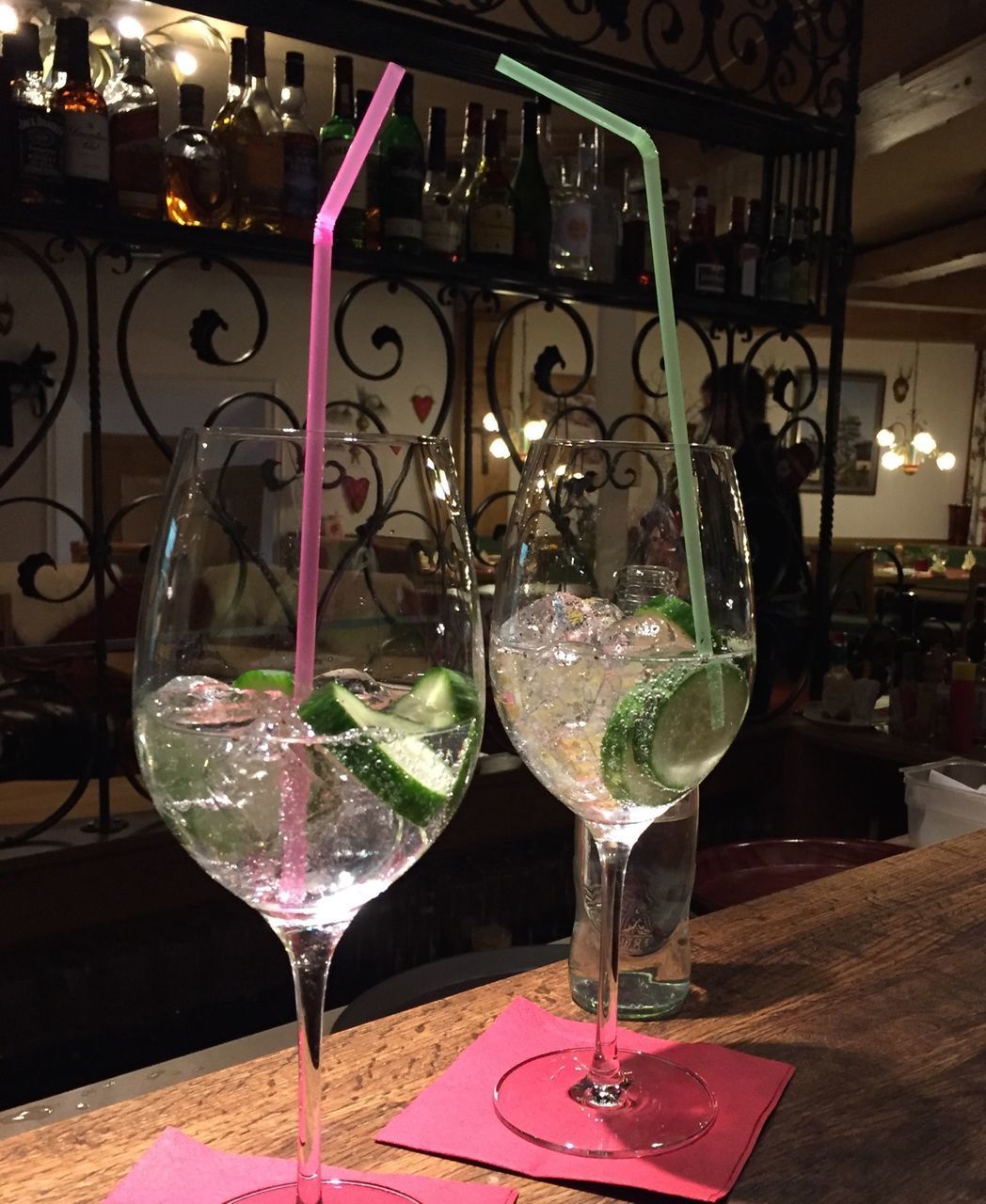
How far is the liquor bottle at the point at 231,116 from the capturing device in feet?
6.36

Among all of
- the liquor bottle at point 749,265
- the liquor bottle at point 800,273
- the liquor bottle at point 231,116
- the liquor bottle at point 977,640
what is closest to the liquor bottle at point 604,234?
the liquor bottle at point 749,265

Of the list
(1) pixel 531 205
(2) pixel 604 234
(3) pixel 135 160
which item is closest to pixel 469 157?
(1) pixel 531 205

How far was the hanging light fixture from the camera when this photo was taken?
9648 millimetres

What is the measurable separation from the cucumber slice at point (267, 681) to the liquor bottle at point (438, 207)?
170 cm

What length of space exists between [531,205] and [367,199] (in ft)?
1.89

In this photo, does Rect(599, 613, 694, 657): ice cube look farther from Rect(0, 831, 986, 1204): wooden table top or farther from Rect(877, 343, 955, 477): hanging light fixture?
Rect(877, 343, 955, 477): hanging light fixture

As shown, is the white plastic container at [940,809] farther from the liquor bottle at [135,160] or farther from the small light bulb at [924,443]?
the small light bulb at [924,443]

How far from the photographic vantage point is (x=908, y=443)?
32.6ft

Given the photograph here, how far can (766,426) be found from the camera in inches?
108

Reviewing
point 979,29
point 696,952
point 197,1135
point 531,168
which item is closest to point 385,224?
point 531,168

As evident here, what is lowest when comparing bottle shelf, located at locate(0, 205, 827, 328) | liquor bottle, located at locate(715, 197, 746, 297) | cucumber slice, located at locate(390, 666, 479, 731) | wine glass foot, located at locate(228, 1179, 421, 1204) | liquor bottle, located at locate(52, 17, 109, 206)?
wine glass foot, located at locate(228, 1179, 421, 1204)

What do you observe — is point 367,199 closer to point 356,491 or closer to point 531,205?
point 531,205

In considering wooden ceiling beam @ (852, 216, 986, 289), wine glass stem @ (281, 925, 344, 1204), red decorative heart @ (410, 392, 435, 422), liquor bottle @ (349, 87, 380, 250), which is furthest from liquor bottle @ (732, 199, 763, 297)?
red decorative heart @ (410, 392, 435, 422)

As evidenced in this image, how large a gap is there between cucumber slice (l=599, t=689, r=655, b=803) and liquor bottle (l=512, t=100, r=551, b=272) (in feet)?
5.83
